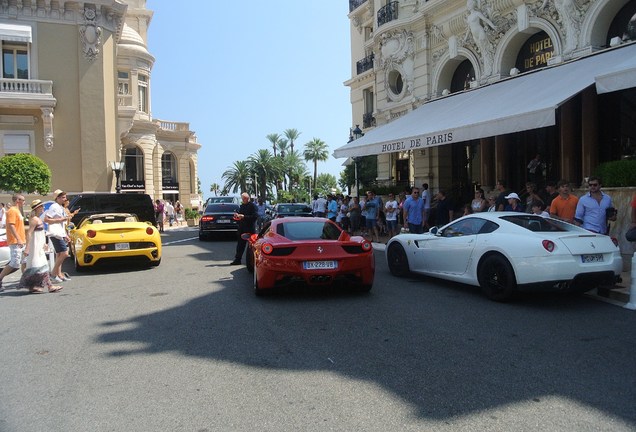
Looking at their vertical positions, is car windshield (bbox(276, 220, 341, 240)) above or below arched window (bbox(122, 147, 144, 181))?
below

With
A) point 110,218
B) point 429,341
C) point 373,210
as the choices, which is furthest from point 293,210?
point 429,341

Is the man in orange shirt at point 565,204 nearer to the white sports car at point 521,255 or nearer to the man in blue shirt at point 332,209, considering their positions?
the white sports car at point 521,255

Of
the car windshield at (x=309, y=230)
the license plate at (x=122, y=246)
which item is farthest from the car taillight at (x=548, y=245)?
the license plate at (x=122, y=246)

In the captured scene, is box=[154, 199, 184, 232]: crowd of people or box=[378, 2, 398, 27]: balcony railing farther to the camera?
box=[154, 199, 184, 232]: crowd of people

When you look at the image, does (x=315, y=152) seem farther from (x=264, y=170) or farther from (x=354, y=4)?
(x=354, y=4)

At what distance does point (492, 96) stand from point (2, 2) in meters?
25.0

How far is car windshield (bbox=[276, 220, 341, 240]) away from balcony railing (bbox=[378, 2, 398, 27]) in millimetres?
15387

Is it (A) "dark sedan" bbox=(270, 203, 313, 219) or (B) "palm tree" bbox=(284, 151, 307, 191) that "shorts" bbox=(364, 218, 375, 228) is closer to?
(A) "dark sedan" bbox=(270, 203, 313, 219)

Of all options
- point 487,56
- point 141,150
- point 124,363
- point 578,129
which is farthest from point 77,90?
point 124,363

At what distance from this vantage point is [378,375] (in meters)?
4.39

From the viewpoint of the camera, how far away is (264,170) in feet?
267

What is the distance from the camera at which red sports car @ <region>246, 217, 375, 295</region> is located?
7.36 m

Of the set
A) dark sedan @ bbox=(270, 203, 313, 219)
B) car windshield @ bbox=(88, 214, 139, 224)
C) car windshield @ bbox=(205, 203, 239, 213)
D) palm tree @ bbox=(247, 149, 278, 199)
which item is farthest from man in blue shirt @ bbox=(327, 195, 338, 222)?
palm tree @ bbox=(247, 149, 278, 199)

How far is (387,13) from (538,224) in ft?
53.8
